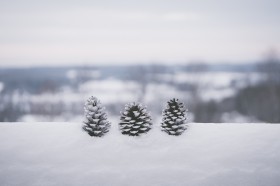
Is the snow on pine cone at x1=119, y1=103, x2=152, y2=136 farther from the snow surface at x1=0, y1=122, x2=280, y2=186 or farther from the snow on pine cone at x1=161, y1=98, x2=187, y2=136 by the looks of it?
the snow on pine cone at x1=161, y1=98, x2=187, y2=136

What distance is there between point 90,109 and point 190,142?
3237 millimetres

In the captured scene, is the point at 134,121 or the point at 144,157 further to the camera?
the point at 134,121

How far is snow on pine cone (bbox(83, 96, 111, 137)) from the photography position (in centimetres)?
884

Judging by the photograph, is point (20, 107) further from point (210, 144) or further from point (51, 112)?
point (210, 144)

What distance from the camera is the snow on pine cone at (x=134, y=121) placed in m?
8.85

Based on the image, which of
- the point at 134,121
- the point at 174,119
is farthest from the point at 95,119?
the point at 174,119

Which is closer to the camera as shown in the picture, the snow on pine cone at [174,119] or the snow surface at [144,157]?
the snow surface at [144,157]

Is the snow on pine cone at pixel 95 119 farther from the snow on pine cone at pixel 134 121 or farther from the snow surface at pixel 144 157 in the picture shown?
the snow on pine cone at pixel 134 121

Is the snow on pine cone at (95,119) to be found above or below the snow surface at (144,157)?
above

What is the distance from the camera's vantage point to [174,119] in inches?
352

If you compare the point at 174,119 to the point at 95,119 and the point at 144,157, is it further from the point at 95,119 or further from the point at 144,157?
the point at 95,119

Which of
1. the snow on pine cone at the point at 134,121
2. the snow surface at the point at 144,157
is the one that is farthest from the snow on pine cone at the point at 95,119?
the snow on pine cone at the point at 134,121

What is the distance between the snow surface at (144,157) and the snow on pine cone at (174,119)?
0.20m

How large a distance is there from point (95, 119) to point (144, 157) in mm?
2047
